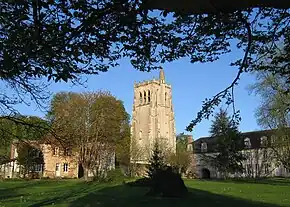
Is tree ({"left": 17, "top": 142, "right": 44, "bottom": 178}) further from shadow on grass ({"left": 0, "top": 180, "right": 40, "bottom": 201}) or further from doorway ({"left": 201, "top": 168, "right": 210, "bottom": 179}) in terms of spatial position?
Result: doorway ({"left": 201, "top": 168, "right": 210, "bottom": 179})

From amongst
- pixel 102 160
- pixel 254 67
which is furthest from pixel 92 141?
pixel 254 67

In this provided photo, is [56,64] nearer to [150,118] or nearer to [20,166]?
[20,166]

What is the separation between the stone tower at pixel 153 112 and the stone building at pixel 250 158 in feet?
41.0

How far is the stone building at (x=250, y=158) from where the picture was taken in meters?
56.4

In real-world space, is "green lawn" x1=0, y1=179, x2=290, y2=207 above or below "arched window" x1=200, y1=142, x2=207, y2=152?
below

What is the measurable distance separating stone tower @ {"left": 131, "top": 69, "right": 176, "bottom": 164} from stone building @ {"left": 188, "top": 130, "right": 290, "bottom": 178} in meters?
12.5

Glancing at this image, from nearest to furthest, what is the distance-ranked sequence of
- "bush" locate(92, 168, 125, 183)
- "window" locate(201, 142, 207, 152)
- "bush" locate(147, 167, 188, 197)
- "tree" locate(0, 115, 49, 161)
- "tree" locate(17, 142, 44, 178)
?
"tree" locate(0, 115, 49, 161), "bush" locate(147, 167, 188, 197), "bush" locate(92, 168, 125, 183), "tree" locate(17, 142, 44, 178), "window" locate(201, 142, 207, 152)

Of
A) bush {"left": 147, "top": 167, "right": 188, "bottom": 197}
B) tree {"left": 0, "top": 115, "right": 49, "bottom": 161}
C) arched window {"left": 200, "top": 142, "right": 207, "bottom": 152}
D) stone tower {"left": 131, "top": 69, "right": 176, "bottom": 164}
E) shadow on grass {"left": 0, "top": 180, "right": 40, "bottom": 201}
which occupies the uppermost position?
stone tower {"left": 131, "top": 69, "right": 176, "bottom": 164}

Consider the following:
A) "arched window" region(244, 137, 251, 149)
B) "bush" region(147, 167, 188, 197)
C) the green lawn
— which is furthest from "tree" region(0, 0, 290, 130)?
"arched window" region(244, 137, 251, 149)

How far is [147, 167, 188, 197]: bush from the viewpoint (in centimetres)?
2006

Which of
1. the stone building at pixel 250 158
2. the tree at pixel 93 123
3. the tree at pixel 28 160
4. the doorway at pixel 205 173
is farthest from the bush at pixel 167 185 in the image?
the doorway at pixel 205 173

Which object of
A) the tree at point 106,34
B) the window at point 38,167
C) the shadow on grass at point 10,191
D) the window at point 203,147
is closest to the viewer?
the tree at point 106,34

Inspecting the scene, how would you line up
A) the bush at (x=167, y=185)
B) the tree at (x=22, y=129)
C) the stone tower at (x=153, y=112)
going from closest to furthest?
1. the tree at (x=22, y=129)
2. the bush at (x=167, y=185)
3. the stone tower at (x=153, y=112)

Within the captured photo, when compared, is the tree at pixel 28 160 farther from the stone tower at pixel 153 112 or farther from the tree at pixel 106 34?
the tree at pixel 106 34
